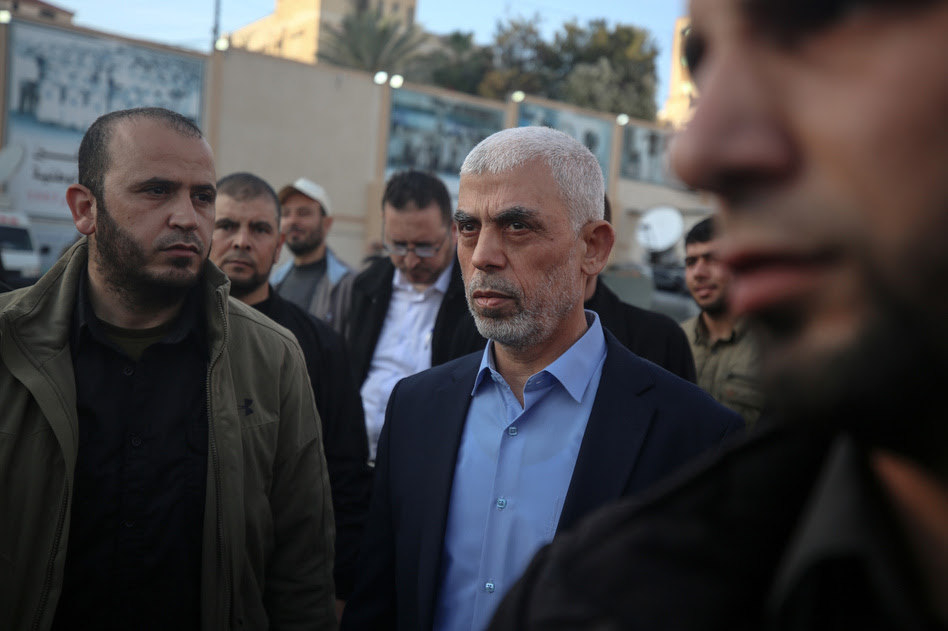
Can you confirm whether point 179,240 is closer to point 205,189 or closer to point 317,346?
point 205,189

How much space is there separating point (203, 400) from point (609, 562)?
83.0 inches

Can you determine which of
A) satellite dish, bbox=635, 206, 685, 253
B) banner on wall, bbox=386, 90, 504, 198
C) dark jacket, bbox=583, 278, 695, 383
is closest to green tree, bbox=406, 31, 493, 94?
banner on wall, bbox=386, 90, 504, 198

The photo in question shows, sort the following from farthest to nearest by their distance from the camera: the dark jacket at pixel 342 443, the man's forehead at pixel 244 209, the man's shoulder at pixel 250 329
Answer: the man's forehead at pixel 244 209, the dark jacket at pixel 342 443, the man's shoulder at pixel 250 329

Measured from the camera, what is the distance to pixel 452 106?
29.3 m

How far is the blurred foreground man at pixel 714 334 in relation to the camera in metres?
4.47

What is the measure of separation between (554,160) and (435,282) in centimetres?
255

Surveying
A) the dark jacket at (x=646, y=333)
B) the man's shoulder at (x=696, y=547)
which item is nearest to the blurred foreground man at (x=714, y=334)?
the dark jacket at (x=646, y=333)

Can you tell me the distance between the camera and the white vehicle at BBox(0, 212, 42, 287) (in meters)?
15.0

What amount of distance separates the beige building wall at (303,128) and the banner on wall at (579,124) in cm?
629

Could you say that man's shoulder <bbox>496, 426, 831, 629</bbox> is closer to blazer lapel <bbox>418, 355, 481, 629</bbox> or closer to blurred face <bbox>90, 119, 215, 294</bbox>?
blazer lapel <bbox>418, 355, 481, 629</bbox>

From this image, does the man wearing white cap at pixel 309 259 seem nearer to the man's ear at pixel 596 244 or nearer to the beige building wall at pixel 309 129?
the man's ear at pixel 596 244

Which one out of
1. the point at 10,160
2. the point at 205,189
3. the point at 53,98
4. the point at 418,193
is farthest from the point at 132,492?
the point at 53,98

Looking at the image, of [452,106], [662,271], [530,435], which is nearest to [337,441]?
[530,435]

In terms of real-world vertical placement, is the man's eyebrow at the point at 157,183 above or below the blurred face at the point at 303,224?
above
